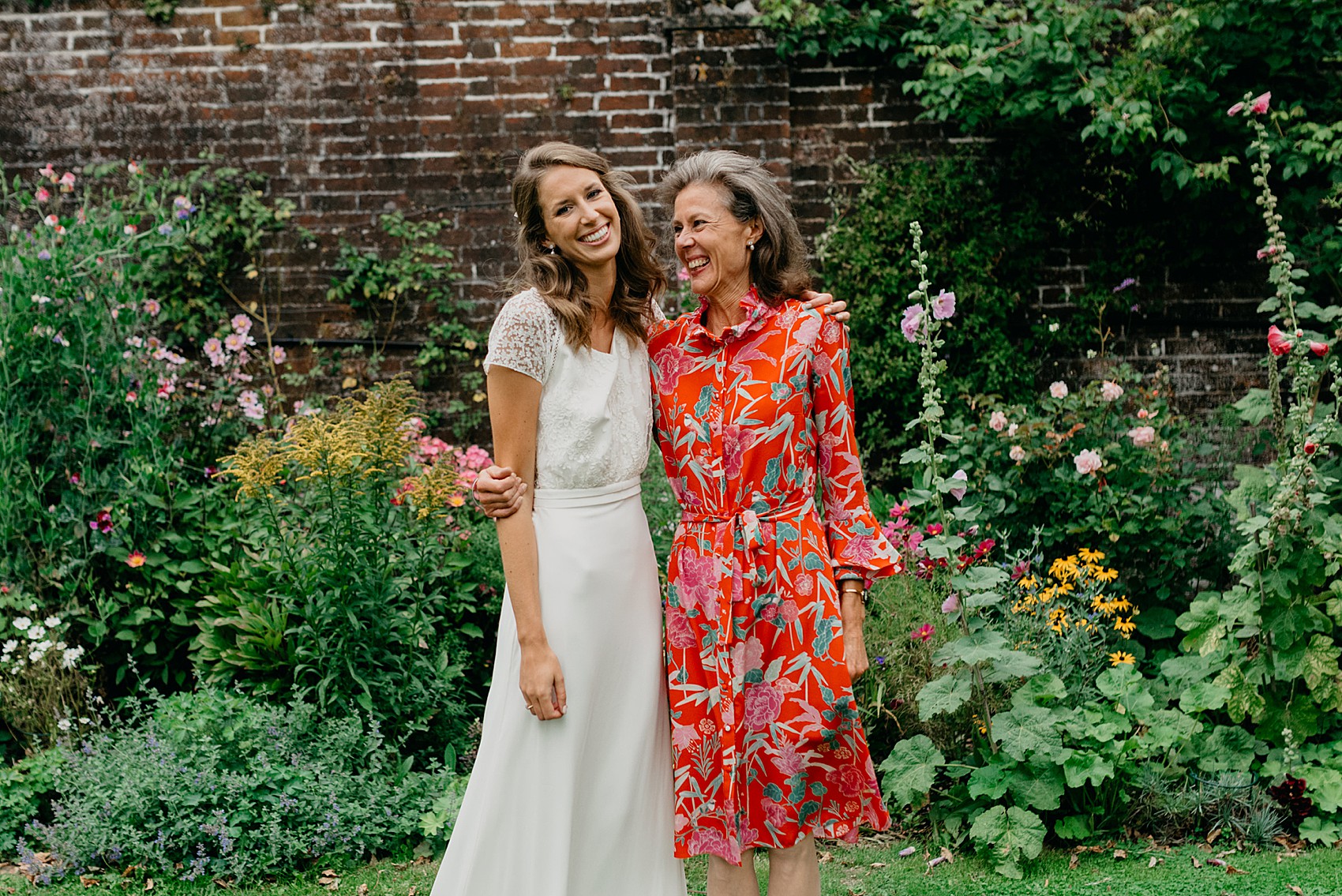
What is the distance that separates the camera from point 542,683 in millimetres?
2191

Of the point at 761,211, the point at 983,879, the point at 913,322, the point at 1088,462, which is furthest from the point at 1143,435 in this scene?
the point at 761,211

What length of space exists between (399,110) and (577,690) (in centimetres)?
397

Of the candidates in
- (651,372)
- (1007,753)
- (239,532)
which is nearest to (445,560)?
(239,532)

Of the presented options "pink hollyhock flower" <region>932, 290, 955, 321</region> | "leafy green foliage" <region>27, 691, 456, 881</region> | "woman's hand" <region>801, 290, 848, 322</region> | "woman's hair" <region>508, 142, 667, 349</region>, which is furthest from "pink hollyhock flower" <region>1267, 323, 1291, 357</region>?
"leafy green foliage" <region>27, 691, 456, 881</region>

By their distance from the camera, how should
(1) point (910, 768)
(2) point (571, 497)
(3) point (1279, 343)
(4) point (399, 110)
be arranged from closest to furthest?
(2) point (571, 497) → (1) point (910, 768) → (3) point (1279, 343) → (4) point (399, 110)

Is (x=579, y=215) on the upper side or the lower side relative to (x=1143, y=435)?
upper

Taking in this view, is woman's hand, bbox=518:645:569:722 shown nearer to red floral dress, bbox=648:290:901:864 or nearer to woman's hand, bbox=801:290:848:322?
red floral dress, bbox=648:290:901:864

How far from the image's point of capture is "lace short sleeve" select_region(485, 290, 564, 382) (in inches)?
85.3

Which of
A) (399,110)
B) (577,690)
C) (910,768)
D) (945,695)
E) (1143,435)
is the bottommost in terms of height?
(910,768)

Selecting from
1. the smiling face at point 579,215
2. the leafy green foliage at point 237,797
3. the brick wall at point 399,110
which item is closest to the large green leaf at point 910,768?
the leafy green foliage at point 237,797

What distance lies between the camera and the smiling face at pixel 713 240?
2320mm

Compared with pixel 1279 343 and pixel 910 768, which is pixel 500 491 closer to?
pixel 910 768

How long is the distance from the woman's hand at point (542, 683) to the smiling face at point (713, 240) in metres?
0.90

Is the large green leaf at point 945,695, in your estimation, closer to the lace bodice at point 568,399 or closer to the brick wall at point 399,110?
the lace bodice at point 568,399
